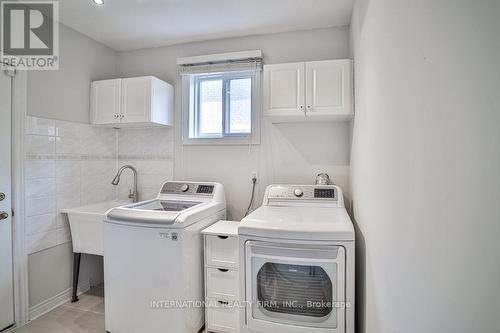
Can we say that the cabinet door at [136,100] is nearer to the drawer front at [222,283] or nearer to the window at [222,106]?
the window at [222,106]

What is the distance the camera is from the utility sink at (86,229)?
2.16 m

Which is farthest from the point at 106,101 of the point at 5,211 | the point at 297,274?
the point at 297,274

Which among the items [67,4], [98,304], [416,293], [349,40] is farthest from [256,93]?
[98,304]

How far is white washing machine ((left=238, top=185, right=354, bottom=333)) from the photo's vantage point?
1.42 meters

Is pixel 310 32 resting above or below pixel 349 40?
above

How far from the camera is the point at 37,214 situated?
2080 millimetres

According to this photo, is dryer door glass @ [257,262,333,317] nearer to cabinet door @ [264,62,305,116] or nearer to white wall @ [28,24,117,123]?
cabinet door @ [264,62,305,116]

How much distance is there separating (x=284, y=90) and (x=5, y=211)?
2.35 m

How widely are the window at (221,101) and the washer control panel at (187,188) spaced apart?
471mm

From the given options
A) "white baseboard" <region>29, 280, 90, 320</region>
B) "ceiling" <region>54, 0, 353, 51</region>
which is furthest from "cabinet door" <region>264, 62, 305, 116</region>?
"white baseboard" <region>29, 280, 90, 320</region>

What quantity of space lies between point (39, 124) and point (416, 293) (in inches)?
109

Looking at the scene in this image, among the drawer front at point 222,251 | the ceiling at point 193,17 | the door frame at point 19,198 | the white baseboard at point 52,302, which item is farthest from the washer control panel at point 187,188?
the ceiling at point 193,17

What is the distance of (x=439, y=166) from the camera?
2.18ft

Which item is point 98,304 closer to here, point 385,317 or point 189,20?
point 385,317
